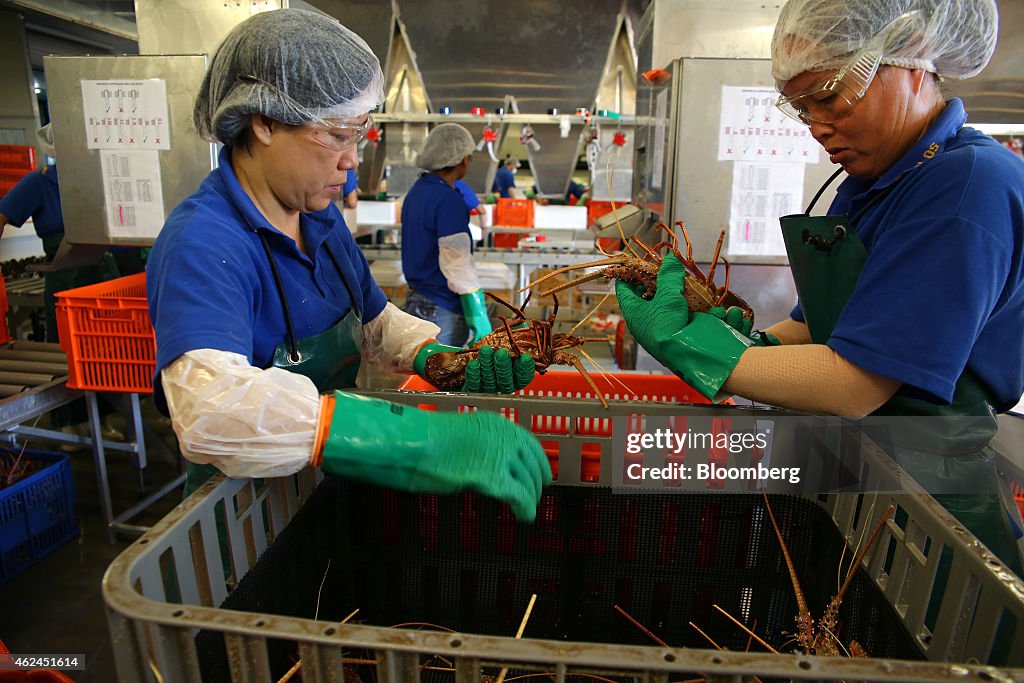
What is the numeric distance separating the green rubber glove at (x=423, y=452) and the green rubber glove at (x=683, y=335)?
451mm

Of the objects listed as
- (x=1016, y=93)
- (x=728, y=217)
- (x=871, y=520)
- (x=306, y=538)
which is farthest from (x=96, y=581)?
(x=1016, y=93)

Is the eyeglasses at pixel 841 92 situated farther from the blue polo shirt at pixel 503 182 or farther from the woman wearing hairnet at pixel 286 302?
the blue polo shirt at pixel 503 182

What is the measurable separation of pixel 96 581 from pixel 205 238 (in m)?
2.47

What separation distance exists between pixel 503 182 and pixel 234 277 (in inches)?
263

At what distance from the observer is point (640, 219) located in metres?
3.43

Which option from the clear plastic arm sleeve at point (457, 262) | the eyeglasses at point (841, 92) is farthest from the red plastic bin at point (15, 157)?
the eyeglasses at point (841, 92)

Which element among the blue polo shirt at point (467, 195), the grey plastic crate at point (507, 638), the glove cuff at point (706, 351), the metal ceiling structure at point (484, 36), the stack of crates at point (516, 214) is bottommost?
the grey plastic crate at point (507, 638)

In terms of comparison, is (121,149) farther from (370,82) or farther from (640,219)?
(640,219)

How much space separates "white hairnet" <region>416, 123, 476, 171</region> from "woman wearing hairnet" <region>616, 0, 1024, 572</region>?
268cm

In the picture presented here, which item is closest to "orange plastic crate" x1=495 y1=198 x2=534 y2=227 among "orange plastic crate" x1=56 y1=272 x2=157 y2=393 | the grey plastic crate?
"orange plastic crate" x1=56 y1=272 x2=157 y2=393

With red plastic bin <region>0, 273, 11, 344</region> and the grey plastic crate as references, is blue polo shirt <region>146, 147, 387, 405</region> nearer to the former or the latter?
the grey plastic crate

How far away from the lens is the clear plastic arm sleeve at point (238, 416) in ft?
3.32

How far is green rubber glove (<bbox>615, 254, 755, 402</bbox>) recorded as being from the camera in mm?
1272

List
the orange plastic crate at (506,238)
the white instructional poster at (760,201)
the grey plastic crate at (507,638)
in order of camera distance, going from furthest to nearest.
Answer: the orange plastic crate at (506,238)
the white instructional poster at (760,201)
the grey plastic crate at (507,638)
